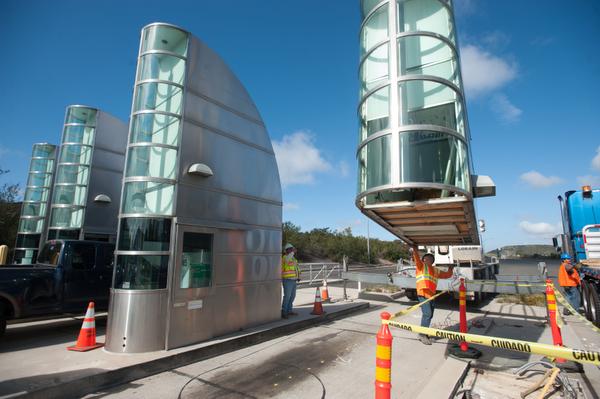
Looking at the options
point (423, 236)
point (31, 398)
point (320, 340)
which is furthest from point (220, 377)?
point (423, 236)

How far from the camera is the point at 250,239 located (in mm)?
7762

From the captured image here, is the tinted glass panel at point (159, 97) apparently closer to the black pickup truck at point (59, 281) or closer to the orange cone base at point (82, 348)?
the black pickup truck at point (59, 281)

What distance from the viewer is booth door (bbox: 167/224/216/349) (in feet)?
19.5

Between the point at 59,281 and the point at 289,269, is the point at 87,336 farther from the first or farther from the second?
the point at 289,269

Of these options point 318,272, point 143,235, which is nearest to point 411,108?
point 143,235

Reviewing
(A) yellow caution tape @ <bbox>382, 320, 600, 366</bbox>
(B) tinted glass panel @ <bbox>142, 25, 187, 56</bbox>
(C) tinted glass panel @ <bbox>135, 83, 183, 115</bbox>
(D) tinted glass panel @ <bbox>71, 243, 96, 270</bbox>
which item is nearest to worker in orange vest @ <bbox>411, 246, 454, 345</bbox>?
(A) yellow caution tape @ <bbox>382, 320, 600, 366</bbox>

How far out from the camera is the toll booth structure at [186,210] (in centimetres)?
577

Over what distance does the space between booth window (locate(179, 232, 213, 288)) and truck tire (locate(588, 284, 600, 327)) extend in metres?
9.42

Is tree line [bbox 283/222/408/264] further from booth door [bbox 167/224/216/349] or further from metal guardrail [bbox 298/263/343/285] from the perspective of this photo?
booth door [bbox 167/224/216/349]

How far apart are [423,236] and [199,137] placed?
5.39 m

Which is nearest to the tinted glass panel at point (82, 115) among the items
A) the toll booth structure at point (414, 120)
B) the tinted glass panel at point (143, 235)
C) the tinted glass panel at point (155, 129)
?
the tinted glass panel at point (155, 129)

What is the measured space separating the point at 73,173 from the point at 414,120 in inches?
458

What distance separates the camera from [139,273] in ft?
18.8

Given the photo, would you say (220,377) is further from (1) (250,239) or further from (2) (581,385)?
(2) (581,385)
